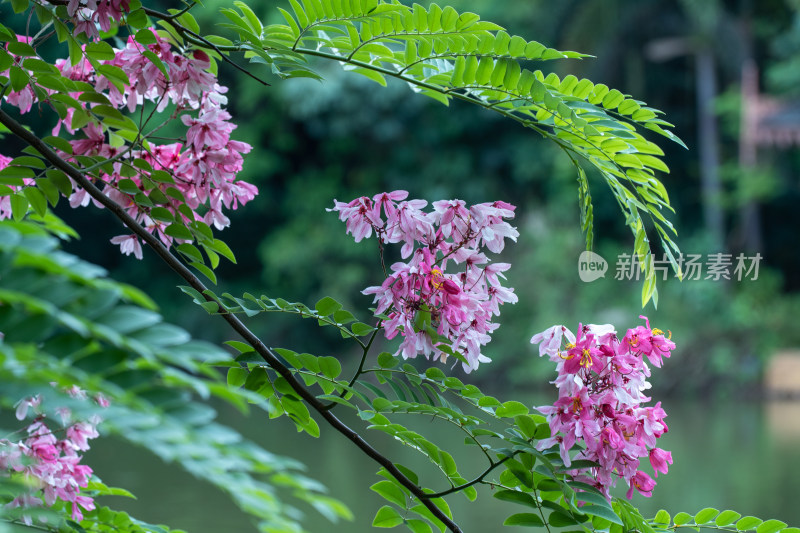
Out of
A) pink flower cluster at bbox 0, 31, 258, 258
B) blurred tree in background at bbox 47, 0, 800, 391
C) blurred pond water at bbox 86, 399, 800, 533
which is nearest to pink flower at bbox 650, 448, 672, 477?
pink flower cluster at bbox 0, 31, 258, 258

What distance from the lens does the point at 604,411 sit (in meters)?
0.59

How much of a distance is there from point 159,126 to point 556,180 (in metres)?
6.92

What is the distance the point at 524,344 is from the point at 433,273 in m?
6.21

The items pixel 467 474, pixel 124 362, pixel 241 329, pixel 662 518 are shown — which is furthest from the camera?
pixel 467 474

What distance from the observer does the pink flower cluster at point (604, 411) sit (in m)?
0.58

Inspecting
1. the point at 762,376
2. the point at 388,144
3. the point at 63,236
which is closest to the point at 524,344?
the point at 762,376

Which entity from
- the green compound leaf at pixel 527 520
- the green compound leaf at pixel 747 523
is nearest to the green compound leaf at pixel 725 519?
the green compound leaf at pixel 747 523

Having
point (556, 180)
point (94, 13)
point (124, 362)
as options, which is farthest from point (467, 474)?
point (556, 180)

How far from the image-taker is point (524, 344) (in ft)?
22.0

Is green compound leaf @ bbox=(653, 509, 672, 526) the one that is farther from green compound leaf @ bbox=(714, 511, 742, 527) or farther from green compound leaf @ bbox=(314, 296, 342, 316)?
green compound leaf @ bbox=(314, 296, 342, 316)

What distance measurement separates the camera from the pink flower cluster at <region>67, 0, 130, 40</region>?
542 mm

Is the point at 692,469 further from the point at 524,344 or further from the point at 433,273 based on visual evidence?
the point at 433,273

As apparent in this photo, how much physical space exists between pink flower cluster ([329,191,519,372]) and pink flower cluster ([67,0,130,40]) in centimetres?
21

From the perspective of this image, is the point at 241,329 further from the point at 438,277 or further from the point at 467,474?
the point at 467,474
